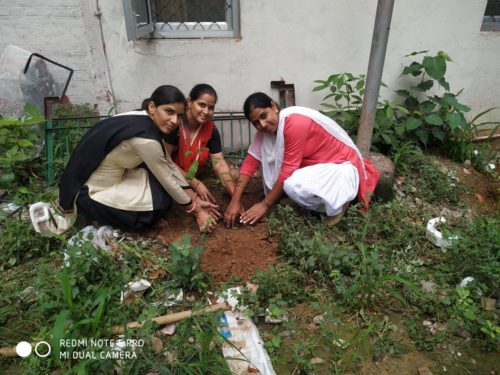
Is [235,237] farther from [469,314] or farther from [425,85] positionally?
[425,85]

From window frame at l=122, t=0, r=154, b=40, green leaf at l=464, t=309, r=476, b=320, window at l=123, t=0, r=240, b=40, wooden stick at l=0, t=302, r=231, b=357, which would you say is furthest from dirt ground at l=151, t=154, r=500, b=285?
window at l=123, t=0, r=240, b=40

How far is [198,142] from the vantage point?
9.31 feet

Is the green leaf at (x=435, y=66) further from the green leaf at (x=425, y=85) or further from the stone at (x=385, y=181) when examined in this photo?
the stone at (x=385, y=181)

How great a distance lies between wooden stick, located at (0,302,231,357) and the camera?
1.79 m

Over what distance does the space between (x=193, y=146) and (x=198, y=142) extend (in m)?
0.05

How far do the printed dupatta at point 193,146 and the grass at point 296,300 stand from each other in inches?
28.2

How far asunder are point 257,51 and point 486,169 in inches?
102

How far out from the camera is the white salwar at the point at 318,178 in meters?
2.56

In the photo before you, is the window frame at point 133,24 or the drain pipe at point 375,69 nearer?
the drain pipe at point 375,69

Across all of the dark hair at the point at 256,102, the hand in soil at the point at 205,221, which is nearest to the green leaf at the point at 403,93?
the dark hair at the point at 256,102

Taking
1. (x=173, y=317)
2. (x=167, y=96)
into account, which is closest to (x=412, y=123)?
(x=167, y=96)

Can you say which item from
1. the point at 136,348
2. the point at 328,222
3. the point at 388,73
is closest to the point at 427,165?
the point at 388,73

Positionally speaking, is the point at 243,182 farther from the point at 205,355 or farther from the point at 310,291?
the point at 205,355

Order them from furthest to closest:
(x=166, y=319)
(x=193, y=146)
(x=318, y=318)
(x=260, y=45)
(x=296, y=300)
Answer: (x=260, y=45) < (x=193, y=146) < (x=296, y=300) < (x=318, y=318) < (x=166, y=319)
